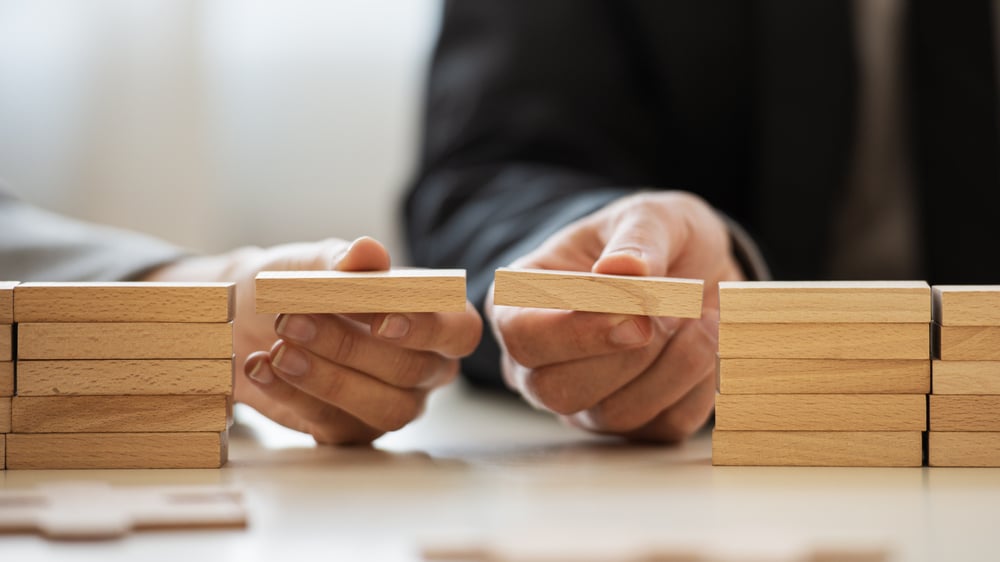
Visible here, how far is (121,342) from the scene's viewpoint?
1.06 m

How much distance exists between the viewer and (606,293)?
1.04m

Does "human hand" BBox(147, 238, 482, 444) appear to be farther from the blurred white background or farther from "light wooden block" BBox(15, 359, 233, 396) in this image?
the blurred white background

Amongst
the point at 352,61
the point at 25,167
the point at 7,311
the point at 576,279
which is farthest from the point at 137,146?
the point at 576,279

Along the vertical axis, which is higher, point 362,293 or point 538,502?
point 362,293

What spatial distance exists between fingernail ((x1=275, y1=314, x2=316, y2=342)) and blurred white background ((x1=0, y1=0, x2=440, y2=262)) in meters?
2.03

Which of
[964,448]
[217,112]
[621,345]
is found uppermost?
[217,112]

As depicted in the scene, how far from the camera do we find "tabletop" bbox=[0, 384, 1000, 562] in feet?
2.53

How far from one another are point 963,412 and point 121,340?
2.98 ft

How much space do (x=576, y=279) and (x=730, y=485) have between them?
0.85 feet

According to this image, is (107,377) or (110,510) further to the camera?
(107,377)

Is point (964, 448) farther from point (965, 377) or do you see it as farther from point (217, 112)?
point (217, 112)

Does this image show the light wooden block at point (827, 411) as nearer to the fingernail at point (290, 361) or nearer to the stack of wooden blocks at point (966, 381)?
the stack of wooden blocks at point (966, 381)

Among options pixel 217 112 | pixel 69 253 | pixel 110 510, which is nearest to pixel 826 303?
pixel 110 510

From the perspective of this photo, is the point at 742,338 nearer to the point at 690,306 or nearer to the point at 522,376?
the point at 690,306
